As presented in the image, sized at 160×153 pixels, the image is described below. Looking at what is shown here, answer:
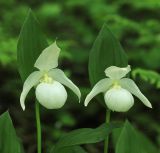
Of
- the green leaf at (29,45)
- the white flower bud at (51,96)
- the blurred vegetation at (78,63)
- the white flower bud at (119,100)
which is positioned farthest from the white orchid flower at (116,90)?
the blurred vegetation at (78,63)

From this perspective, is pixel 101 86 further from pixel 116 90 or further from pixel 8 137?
pixel 8 137

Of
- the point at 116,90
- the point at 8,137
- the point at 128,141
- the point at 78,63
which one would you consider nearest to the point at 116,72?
the point at 116,90

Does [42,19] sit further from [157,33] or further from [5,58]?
[5,58]

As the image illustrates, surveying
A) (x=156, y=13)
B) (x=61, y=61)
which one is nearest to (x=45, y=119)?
(x=61, y=61)

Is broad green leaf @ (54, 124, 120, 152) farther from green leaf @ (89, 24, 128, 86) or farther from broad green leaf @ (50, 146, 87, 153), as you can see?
green leaf @ (89, 24, 128, 86)

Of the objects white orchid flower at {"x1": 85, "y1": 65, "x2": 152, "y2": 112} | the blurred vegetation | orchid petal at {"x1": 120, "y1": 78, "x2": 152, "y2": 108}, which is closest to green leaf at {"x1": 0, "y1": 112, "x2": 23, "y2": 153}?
white orchid flower at {"x1": 85, "y1": 65, "x2": 152, "y2": 112}

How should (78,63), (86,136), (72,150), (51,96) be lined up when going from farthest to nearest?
(78,63) → (72,150) → (86,136) → (51,96)
